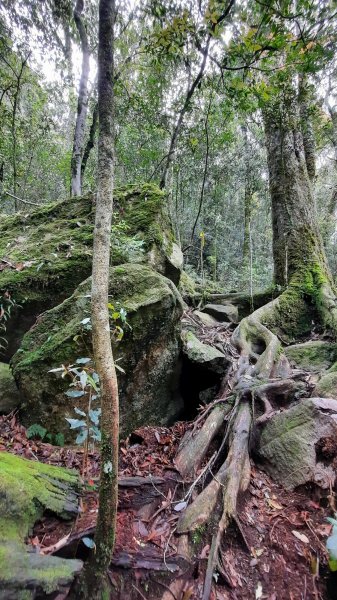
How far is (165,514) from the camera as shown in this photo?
7.83 ft

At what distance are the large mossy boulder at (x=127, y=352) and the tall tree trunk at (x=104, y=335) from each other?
1.56m

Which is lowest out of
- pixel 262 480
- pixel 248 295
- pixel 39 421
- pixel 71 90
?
pixel 262 480

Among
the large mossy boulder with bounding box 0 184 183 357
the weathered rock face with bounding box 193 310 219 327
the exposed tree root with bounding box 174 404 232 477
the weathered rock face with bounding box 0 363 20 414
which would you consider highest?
the large mossy boulder with bounding box 0 184 183 357

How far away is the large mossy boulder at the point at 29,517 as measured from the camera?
1460 millimetres

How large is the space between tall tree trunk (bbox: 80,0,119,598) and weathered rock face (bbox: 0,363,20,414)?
7.29 ft

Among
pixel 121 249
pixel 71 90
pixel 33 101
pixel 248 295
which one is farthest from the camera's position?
pixel 71 90

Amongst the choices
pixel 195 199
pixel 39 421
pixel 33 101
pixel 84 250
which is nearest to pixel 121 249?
pixel 84 250

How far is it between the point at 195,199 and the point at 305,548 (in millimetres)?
16165

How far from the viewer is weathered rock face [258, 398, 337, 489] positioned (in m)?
2.57

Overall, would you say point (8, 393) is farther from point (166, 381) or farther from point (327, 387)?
point (327, 387)

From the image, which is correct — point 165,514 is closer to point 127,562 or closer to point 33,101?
point 127,562

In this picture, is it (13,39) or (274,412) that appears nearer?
(274,412)

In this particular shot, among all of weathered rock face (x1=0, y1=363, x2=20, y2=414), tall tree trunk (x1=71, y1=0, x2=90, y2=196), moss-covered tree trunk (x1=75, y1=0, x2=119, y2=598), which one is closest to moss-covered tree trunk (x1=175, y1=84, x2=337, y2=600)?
moss-covered tree trunk (x1=75, y1=0, x2=119, y2=598)

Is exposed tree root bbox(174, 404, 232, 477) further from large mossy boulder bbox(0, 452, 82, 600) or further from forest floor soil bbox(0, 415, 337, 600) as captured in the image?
large mossy boulder bbox(0, 452, 82, 600)
